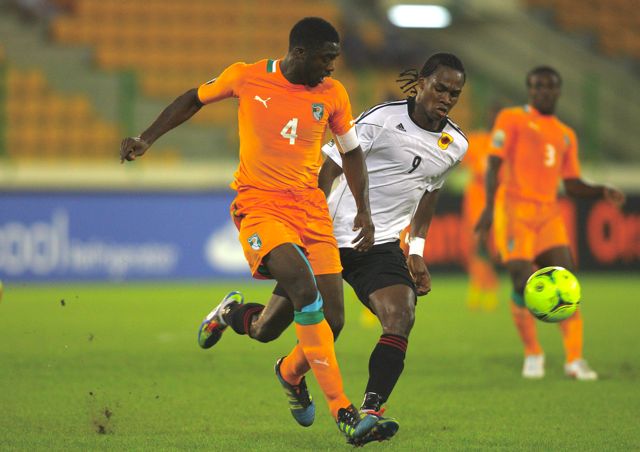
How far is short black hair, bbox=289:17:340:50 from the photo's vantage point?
18.7 ft

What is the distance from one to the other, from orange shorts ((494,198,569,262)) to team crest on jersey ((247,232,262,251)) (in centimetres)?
338

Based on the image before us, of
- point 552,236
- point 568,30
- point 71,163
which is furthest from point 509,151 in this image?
point 568,30

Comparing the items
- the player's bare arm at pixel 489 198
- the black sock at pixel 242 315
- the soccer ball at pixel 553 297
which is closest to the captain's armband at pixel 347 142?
the black sock at pixel 242 315

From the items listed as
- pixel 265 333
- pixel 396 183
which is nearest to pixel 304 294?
pixel 265 333

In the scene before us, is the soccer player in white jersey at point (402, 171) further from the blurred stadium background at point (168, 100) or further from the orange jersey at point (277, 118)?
the blurred stadium background at point (168, 100)

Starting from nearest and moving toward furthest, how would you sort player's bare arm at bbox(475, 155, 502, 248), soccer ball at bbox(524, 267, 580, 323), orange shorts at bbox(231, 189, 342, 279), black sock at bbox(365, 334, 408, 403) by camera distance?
black sock at bbox(365, 334, 408, 403), orange shorts at bbox(231, 189, 342, 279), soccer ball at bbox(524, 267, 580, 323), player's bare arm at bbox(475, 155, 502, 248)

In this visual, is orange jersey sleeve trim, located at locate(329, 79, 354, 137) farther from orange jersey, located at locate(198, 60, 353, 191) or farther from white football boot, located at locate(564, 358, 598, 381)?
white football boot, located at locate(564, 358, 598, 381)

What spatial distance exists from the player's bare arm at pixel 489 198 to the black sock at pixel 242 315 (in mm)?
2160

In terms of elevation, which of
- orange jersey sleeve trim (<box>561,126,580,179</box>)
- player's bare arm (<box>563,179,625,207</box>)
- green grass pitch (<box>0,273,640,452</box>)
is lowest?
green grass pitch (<box>0,273,640,452</box>)

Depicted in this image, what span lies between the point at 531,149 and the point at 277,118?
11.6 feet

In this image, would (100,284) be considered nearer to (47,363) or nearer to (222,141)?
(222,141)

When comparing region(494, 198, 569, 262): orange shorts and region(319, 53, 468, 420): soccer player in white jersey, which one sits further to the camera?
region(494, 198, 569, 262): orange shorts

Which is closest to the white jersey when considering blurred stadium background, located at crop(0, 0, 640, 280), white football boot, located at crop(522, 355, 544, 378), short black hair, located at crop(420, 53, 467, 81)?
short black hair, located at crop(420, 53, 467, 81)

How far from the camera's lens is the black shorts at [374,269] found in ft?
20.3
